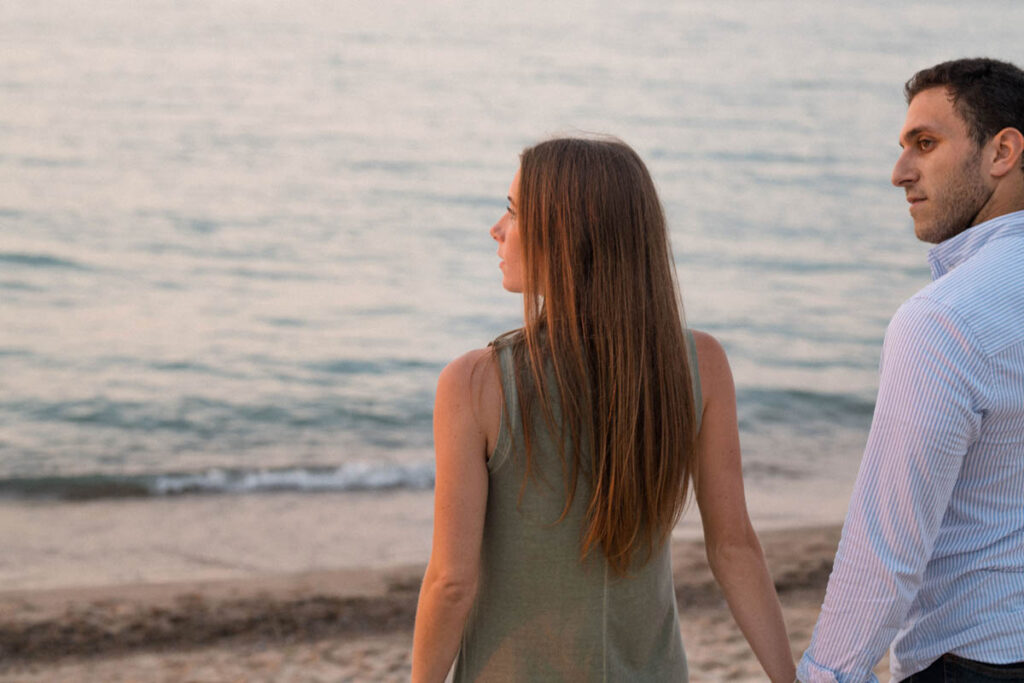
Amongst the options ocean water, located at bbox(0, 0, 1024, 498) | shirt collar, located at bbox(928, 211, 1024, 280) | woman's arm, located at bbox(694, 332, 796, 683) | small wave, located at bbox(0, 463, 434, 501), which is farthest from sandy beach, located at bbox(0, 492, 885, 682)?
shirt collar, located at bbox(928, 211, 1024, 280)

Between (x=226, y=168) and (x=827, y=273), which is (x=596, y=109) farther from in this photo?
(x=827, y=273)

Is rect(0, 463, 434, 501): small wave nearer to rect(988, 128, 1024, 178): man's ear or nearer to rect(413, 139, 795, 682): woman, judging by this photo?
rect(413, 139, 795, 682): woman

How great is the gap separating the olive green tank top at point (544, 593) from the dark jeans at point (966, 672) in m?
0.48

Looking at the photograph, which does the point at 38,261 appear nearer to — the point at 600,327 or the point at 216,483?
the point at 216,483

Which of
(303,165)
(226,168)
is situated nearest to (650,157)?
(303,165)

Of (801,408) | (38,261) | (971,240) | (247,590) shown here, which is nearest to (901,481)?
(971,240)

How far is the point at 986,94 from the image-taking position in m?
1.81

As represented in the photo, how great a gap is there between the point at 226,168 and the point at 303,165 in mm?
1473

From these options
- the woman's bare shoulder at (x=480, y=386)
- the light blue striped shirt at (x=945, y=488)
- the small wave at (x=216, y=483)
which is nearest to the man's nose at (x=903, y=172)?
the light blue striped shirt at (x=945, y=488)

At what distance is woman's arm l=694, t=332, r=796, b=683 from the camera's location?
1.96 m

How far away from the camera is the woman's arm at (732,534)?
1.96 metres

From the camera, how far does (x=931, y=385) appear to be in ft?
5.46

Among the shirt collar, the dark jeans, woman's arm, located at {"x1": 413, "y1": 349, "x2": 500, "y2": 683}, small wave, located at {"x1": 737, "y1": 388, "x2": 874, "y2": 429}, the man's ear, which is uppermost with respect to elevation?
the man's ear

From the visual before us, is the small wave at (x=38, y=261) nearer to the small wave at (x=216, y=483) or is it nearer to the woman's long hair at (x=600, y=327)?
the small wave at (x=216, y=483)
